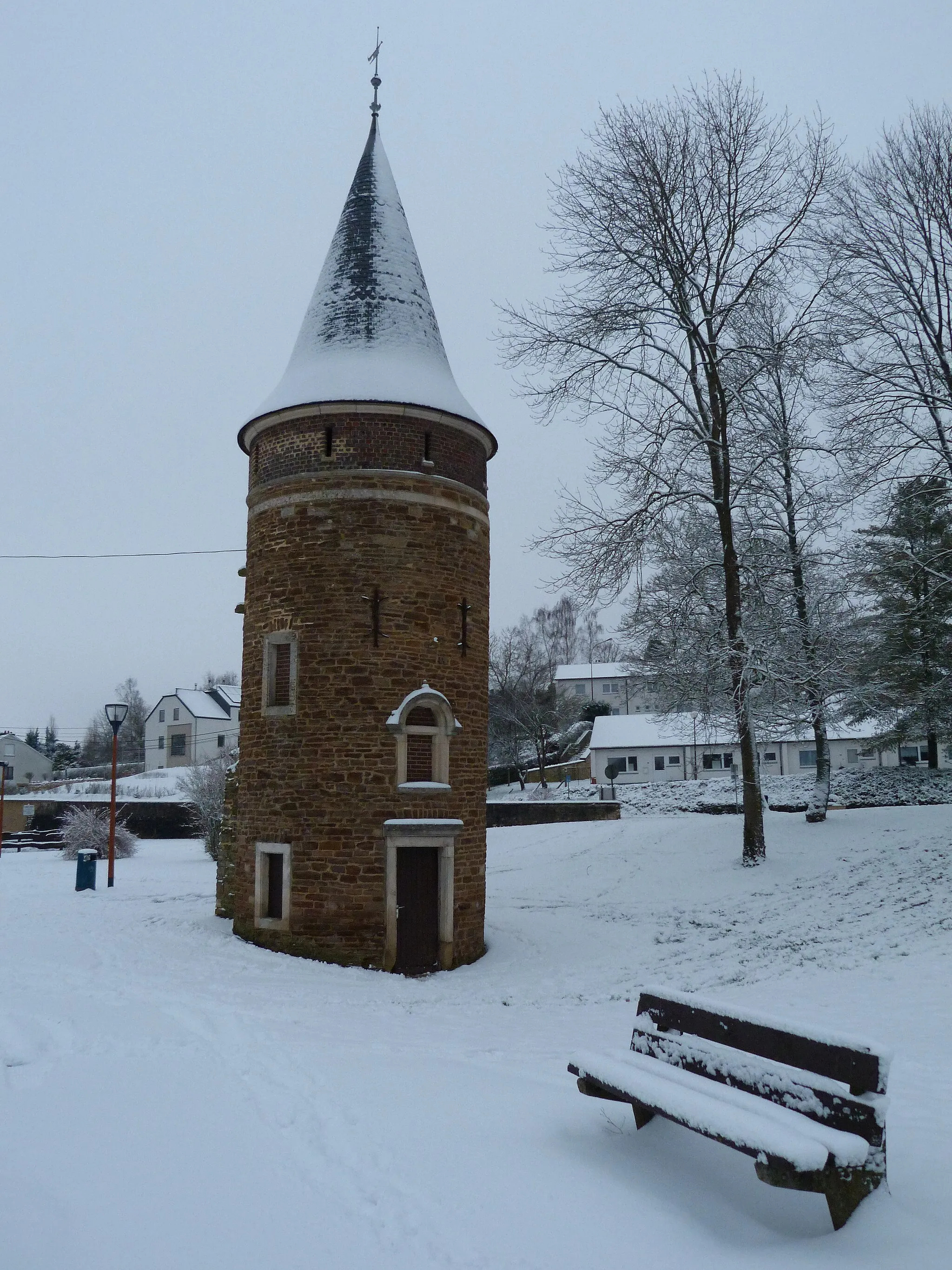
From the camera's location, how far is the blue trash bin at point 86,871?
19531 millimetres

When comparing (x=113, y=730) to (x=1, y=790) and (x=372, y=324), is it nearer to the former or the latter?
(x=1, y=790)

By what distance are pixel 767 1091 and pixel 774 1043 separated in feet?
0.80

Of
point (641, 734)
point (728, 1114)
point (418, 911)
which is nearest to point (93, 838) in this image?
point (418, 911)

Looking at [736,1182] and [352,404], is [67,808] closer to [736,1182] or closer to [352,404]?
[352,404]

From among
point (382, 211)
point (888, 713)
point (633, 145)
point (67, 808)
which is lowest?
point (67, 808)

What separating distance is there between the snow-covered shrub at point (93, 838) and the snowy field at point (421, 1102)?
12.6 m

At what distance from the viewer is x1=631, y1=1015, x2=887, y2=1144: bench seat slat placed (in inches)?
176

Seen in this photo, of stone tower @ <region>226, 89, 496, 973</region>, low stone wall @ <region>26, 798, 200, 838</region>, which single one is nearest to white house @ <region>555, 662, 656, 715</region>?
low stone wall @ <region>26, 798, 200, 838</region>

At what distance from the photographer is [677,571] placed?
21984 millimetres

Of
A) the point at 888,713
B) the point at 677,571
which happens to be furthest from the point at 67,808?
the point at 888,713

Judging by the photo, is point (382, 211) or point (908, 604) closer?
point (382, 211)

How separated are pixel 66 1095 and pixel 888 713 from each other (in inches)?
1064

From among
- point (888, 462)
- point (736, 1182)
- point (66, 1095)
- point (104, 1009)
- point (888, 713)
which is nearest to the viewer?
Answer: point (736, 1182)

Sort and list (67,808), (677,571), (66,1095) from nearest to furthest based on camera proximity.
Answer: (66,1095), (677,571), (67,808)
